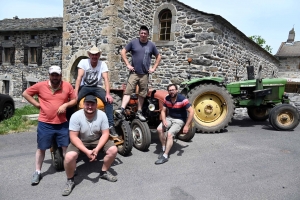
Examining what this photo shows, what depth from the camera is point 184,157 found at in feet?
13.0

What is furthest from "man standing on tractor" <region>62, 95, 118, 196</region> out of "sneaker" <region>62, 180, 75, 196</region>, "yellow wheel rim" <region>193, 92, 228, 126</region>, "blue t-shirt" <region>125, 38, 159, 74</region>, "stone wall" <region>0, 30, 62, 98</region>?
"stone wall" <region>0, 30, 62, 98</region>

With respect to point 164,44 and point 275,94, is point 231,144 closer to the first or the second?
point 275,94

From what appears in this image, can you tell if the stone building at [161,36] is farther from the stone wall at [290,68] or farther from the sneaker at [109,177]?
the stone wall at [290,68]

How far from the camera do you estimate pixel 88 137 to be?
117 inches

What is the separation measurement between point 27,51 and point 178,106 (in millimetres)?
13344

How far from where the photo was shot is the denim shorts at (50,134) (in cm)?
302

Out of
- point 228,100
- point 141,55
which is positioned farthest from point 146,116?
point 228,100

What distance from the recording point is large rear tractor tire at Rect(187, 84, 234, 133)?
550cm

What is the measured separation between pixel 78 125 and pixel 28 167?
50.3 inches

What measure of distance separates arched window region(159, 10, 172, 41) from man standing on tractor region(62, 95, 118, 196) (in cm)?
685

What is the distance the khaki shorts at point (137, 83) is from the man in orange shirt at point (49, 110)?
1.40 m

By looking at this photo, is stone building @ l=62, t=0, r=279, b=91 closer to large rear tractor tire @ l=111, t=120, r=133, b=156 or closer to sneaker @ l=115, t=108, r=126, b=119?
sneaker @ l=115, t=108, r=126, b=119

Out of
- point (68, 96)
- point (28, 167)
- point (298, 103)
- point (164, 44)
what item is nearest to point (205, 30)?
point (164, 44)

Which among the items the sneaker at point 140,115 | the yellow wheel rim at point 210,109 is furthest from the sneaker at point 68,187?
the yellow wheel rim at point 210,109
